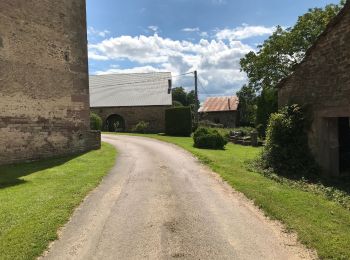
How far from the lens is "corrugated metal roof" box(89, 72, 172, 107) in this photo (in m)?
45.2

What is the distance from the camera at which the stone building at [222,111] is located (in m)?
58.8

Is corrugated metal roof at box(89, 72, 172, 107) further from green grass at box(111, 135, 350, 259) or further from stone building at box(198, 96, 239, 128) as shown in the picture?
green grass at box(111, 135, 350, 259)

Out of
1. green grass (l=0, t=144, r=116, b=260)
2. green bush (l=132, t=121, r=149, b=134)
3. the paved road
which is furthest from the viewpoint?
green bush (l=132, t=121, r=149, b=134)

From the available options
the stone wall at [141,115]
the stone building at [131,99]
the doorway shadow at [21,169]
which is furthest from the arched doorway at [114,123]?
the doorway shadow at [21,169]

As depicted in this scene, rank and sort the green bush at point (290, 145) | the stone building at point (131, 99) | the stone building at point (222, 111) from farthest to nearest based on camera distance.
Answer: the stone building at point (222, 111), the stone building at point (131, 99), the green bush at point (290, 145)

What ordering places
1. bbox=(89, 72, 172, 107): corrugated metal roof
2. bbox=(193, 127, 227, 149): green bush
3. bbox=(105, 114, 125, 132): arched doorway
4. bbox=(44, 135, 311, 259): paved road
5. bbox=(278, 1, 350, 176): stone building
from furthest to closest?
bbox=(105, 114, 125, 132): arched doorway < bbox=(89, 72, 172, 107): corrugated metal roof < bbox=(193, 127, 227, 149): green bush < bbox=(278, 1, 350, 176): stone building < bbox=(44, 135, 311, 259): paved road

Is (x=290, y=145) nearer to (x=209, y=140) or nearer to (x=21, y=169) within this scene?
(x=209, y=140)

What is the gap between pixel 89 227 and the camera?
26.0 ft

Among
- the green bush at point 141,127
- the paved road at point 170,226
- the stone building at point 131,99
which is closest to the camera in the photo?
the paved road at point 170,226

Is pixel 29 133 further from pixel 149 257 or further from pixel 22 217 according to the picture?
pixel 149 257

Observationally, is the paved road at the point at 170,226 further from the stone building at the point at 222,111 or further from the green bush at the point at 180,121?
the stone building at the point at 222,111

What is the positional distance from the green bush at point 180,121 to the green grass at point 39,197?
17.0 meters

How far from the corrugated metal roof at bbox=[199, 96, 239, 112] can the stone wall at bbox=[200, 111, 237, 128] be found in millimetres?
618

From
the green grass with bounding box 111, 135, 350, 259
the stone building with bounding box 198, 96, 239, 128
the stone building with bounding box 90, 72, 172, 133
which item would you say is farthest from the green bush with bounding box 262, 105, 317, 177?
the stone building with bounding box 198, 96, 239, 128
